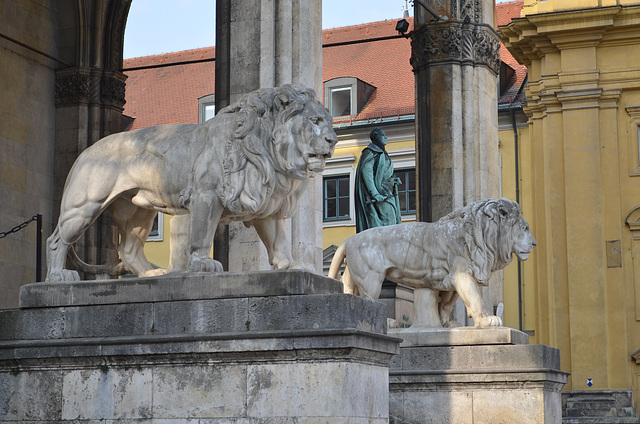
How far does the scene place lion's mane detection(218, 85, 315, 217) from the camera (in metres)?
8.30

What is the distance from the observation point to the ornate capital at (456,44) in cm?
1739

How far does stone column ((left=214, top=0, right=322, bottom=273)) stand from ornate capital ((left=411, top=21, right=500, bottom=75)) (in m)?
5.02

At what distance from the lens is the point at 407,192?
3753 cm

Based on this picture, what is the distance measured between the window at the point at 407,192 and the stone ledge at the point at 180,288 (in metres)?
29.2

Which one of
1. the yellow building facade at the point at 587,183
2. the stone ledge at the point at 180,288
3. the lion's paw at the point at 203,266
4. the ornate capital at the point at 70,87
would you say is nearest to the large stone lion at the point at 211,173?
the lion's paw at the point at 203,266

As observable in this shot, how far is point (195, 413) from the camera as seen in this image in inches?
314

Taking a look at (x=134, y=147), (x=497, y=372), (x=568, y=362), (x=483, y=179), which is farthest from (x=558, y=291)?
(x=134, y=147)

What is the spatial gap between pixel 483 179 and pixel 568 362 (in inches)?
592

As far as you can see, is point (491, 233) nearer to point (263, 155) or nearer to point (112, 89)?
point (263, 155)

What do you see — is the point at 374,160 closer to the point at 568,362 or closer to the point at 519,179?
the point at 568,362

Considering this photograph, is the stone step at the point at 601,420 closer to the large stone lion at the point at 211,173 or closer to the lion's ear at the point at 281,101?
the large stone lion at the point at 211,173

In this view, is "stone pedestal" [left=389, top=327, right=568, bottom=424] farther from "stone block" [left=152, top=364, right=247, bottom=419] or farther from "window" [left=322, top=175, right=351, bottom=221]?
"window" [left=322, top=175, right=351, bottom=221]

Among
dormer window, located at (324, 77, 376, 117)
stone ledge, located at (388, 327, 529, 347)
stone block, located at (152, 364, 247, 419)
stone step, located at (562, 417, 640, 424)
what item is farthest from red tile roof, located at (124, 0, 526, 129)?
stone block, located at (152, 364, 247, 419)

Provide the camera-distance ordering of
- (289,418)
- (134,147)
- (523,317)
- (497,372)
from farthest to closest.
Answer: (523,317)
(497,372)
(134,147)
(289,418)
